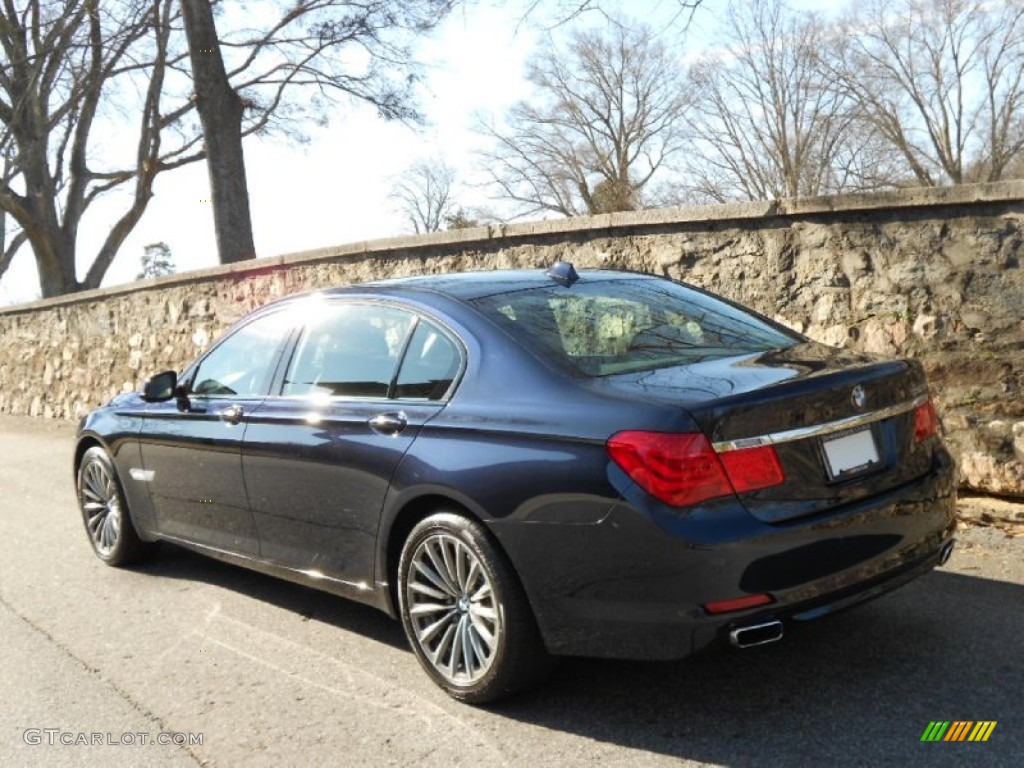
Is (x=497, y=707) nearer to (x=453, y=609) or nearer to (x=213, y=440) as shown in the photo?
(x=453, y=609)

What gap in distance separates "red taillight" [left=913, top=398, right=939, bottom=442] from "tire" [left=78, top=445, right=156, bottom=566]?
4195 millimetres

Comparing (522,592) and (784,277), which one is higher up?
(784,277)

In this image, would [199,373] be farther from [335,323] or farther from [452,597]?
[452,597]

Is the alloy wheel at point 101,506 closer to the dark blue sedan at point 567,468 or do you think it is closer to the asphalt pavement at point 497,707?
the asphalt pavement at point 497,707

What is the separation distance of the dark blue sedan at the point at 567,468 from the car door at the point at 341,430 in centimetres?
1

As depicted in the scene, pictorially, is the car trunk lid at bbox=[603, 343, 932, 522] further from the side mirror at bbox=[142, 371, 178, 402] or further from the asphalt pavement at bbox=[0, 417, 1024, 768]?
the side mirror at bbox=[142, 371, 178, 402]

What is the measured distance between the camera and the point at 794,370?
3.52 m

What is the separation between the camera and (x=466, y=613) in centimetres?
369

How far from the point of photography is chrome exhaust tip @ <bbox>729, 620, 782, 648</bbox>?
310 cm

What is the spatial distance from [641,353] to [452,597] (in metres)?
1.09

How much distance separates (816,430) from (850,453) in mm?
176

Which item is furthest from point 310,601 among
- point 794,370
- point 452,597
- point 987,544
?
point 987,544

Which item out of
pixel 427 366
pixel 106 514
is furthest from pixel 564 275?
pixel 106 514

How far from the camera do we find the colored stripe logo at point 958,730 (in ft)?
10.2
